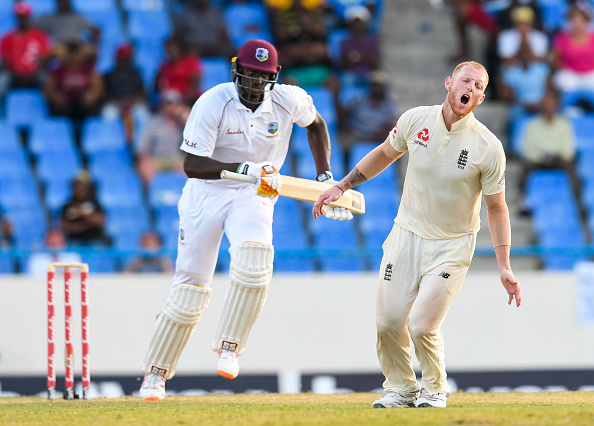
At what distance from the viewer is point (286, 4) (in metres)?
14.3

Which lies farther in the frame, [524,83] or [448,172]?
[524,83]

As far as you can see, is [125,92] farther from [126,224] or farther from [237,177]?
[237,177]

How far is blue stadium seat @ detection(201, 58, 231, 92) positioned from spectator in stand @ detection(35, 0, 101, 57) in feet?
5.02

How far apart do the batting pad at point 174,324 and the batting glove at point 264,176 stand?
0.98 metres

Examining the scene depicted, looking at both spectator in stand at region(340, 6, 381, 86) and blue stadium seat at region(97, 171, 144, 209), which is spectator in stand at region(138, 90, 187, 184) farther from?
spectator in stand at region(340, 6, 381, 86)

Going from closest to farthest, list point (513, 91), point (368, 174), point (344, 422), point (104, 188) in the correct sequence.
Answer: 1. point (344, 422)
2. point (368, 174)
3. point (104, 188)
4. point (513, 91)

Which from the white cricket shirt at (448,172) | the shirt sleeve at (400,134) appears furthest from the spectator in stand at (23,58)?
the white cricket shirt at (448,172)

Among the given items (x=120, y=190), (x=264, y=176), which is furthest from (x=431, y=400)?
(x=120, y=190)

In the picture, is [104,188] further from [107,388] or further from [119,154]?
[107,388]

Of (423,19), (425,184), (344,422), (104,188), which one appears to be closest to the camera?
(344,422)

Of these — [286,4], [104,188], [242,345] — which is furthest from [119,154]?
[242,345]

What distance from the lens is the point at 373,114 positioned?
1327 centimetres

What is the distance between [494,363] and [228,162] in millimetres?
4168

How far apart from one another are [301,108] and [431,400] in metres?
Result: 2.29
